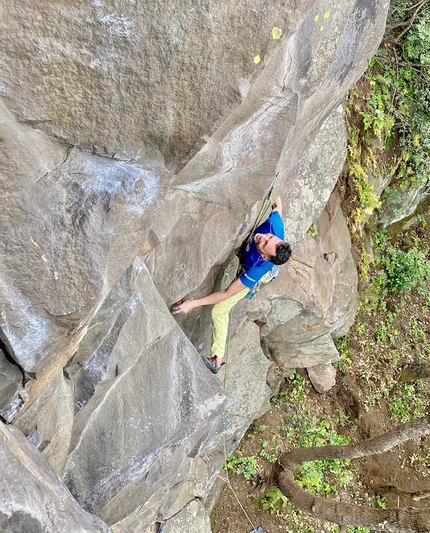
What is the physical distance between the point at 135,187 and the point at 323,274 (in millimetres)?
5309

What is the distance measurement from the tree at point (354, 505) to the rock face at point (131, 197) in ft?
7.42

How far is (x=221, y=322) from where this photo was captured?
225 inches

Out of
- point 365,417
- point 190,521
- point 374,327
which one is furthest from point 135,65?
point 374,327

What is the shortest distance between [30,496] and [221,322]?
3501mm

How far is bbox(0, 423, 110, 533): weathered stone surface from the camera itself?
2.28 m

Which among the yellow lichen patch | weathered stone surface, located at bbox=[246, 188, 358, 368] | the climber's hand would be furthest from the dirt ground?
the yellow lichen patch

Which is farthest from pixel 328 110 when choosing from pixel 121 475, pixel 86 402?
pixel 121 475

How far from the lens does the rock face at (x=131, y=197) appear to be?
8.20 feet

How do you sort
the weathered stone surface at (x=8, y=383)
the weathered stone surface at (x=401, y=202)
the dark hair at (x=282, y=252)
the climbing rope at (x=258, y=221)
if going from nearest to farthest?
the weathered stone surface at (x=8, y=383)
the dark hair at (x=282, y=252)
the climbing rope at (x=258, y=221)
the weathered stone surface at (x=401, y=202)

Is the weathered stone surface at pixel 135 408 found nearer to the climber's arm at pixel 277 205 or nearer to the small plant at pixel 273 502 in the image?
the climber's arm at pixel 277 205

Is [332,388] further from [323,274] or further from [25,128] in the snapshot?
[25,128]

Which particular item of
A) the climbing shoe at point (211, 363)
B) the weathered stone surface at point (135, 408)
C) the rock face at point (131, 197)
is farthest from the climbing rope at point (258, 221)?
the climbing shoe at point (211, 363)

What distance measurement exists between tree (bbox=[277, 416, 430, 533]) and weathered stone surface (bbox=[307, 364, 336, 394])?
1.68 m

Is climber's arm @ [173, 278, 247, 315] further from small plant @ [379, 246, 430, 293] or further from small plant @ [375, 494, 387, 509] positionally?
small plant @ [379, 246, 430, 293]
